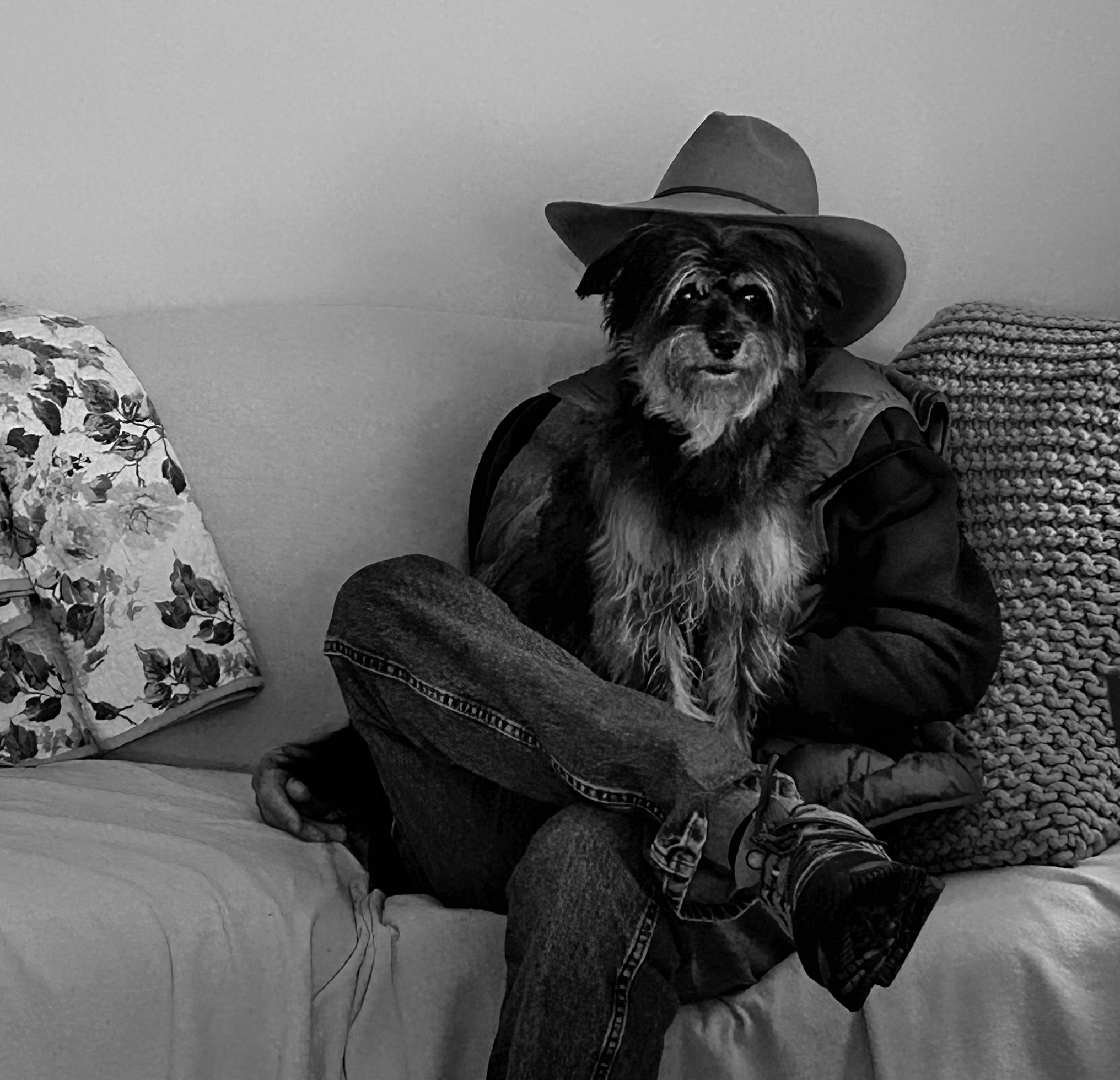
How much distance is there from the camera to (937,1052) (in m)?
1.36

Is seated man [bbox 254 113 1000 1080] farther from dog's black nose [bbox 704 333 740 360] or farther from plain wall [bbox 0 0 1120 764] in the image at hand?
plain wall [bbox 0 0 1120 764]

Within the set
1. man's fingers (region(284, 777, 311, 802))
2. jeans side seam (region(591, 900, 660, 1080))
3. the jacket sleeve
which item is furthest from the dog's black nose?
man's fingers (region(284, 777, 311, 802))

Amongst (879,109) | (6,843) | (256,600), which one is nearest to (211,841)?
(6,843)

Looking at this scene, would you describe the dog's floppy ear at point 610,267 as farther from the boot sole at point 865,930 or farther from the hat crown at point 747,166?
the boot sole at point 865,930

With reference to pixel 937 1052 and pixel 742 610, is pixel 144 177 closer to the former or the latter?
pixel 742 610

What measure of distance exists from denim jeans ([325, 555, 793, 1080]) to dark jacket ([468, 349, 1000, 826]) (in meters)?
0.20

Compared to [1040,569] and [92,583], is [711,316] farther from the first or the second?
[92,583]

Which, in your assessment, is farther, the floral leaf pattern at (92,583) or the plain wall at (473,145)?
the plain wall at (473,145)

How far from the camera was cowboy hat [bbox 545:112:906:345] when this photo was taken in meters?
1.80

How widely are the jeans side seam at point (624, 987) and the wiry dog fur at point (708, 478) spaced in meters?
0.37

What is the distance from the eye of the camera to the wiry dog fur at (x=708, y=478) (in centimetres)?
164

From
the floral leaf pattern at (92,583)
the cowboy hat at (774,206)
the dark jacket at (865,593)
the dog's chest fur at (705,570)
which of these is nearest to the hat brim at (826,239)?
the cowboy hat at (774,206)

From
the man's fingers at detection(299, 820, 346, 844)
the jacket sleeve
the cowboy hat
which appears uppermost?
the cowboy hat

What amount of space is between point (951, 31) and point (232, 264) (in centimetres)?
125
